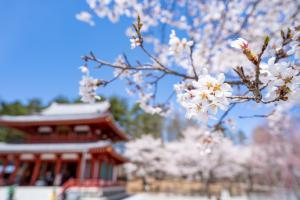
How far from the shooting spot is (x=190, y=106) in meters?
1.36

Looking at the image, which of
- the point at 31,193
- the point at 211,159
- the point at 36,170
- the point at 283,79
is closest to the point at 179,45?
the point at 283,79

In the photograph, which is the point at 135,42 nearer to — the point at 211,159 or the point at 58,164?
the point at 58,164

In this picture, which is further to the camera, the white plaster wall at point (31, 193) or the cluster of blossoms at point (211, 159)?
the cluster of blossoms at point (211, 159)

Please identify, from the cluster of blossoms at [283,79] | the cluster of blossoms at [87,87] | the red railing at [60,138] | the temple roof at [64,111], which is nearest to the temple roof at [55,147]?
the red railing at [60,138]

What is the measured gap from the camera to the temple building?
46.7ft

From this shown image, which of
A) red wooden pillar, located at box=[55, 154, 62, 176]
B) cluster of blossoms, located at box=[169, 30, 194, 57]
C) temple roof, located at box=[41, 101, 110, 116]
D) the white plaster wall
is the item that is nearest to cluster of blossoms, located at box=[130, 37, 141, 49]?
cluster of blossoms, located at box=[169, 30, 194, 57]

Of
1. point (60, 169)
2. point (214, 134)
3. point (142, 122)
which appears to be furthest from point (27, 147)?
point (142, 122)

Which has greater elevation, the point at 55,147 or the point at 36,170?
the point at 55,147

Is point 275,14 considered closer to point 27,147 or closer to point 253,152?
point 27,147

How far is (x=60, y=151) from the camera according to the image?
14.2 metres

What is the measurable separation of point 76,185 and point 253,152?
19472 millimetres

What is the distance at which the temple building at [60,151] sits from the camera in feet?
46.7

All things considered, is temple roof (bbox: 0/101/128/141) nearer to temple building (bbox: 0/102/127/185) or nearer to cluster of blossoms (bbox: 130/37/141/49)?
temple building (bbox: 0/102/127/185)

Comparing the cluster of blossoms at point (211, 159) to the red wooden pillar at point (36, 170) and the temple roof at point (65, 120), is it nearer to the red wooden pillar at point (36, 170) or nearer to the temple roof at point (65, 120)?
the temple roof at point (65, 120)
